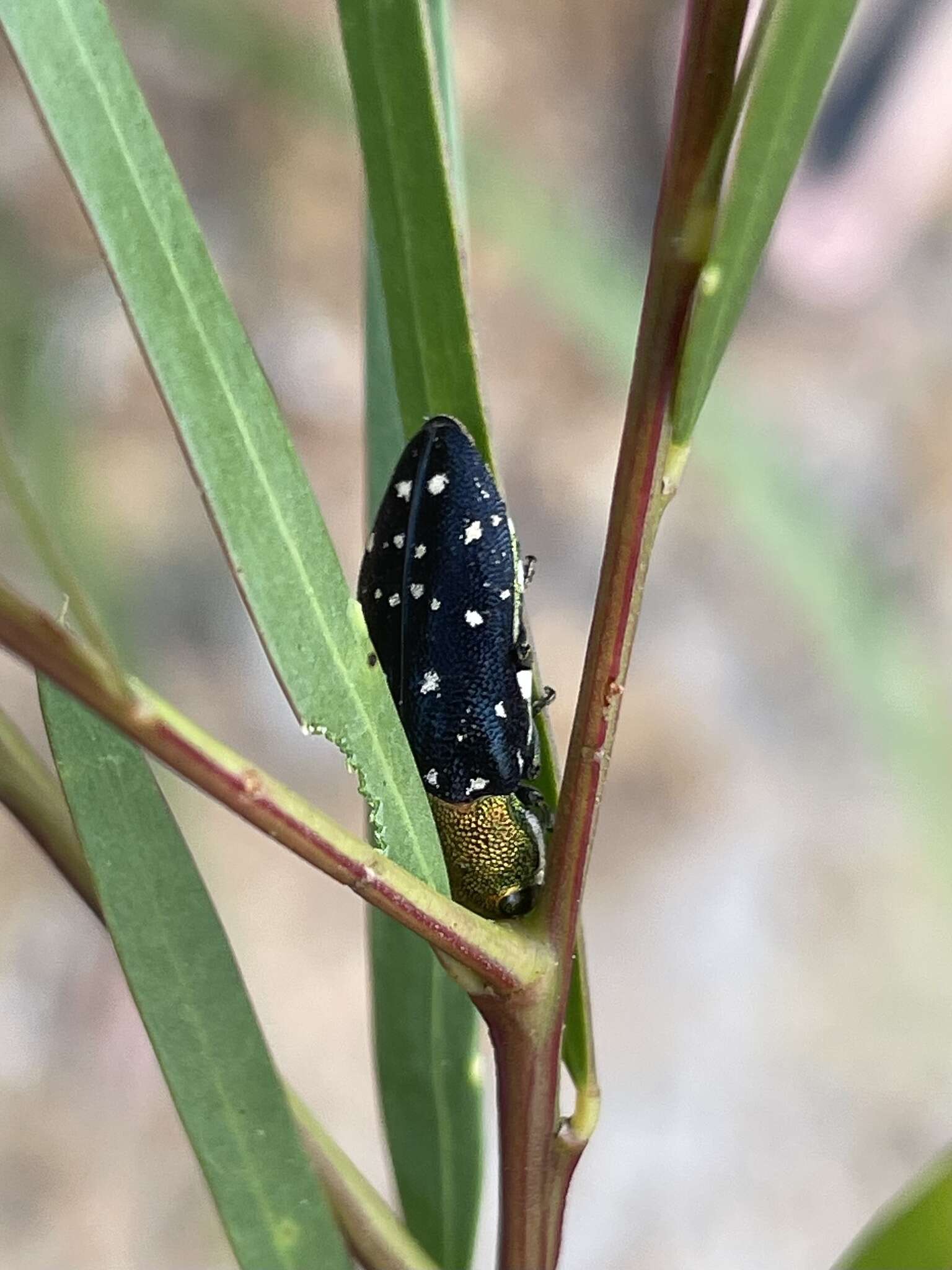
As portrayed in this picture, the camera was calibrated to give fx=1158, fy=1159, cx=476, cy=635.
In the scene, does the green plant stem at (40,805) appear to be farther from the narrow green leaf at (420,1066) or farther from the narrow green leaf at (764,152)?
the narrow green leaf at (764,152)

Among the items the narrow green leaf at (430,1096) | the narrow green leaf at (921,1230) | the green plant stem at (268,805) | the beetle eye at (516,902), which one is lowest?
the narrow green leaf at (430,1096)

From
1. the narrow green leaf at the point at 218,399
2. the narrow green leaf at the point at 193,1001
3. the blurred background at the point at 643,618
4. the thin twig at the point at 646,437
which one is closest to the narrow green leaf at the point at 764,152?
the thin twig at the point at 646,437

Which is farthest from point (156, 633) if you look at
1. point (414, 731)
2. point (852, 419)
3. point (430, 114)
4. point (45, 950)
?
point (430, 114)

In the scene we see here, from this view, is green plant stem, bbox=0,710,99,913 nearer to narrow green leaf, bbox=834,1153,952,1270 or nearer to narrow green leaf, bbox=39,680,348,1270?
narrow green leaf, bbox=39,680,348,1270

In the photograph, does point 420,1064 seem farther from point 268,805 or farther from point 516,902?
point 268,805

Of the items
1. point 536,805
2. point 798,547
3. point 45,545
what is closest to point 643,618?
point 798,547

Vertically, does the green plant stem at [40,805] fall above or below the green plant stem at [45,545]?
below

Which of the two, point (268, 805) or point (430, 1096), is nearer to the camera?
point (268, 805)

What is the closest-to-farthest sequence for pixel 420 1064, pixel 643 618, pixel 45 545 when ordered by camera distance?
pixel 45 545 < pixel 420 1064 < pixel 643 618
